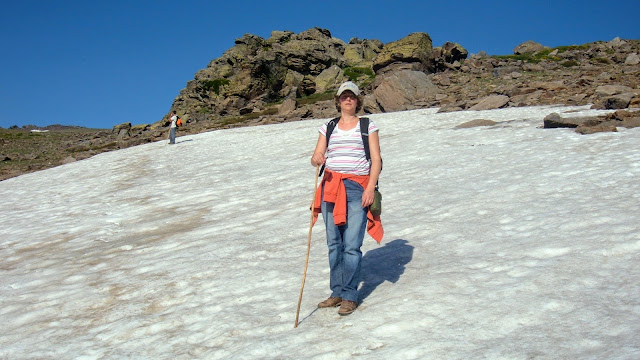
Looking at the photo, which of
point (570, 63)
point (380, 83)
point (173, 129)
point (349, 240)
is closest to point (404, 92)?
point (380, 83)

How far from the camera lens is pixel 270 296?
732 centimetres

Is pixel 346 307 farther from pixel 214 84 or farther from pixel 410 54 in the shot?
pixel 214 84

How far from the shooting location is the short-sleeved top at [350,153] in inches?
252

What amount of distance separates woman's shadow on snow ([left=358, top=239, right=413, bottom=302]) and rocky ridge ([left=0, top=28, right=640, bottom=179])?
11143 millimetres

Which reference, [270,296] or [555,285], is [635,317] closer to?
[555,285]

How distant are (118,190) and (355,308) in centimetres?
1583

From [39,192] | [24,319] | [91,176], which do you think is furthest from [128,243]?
[91,176]

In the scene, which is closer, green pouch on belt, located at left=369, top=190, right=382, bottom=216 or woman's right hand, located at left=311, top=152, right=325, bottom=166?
green pouch on belt, located at left=369, top=190, right=382, bottom=216

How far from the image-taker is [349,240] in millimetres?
6258

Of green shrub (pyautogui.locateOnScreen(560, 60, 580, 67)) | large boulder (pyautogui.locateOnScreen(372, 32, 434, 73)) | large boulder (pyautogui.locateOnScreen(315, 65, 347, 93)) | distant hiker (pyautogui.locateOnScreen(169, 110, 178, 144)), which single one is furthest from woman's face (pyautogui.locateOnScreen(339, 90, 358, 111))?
large boulder (pyautogui.locateOnScreen(315, 65, 347, 93))

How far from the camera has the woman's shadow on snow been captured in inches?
286

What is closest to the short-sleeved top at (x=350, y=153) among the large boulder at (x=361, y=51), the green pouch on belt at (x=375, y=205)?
the green pouch on belt at (x=375, y=205)

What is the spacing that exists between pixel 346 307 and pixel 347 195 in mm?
1291

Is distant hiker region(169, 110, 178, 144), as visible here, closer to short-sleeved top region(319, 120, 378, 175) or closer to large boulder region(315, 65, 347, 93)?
short-sleeved top region(319, 120, 378, 175)
